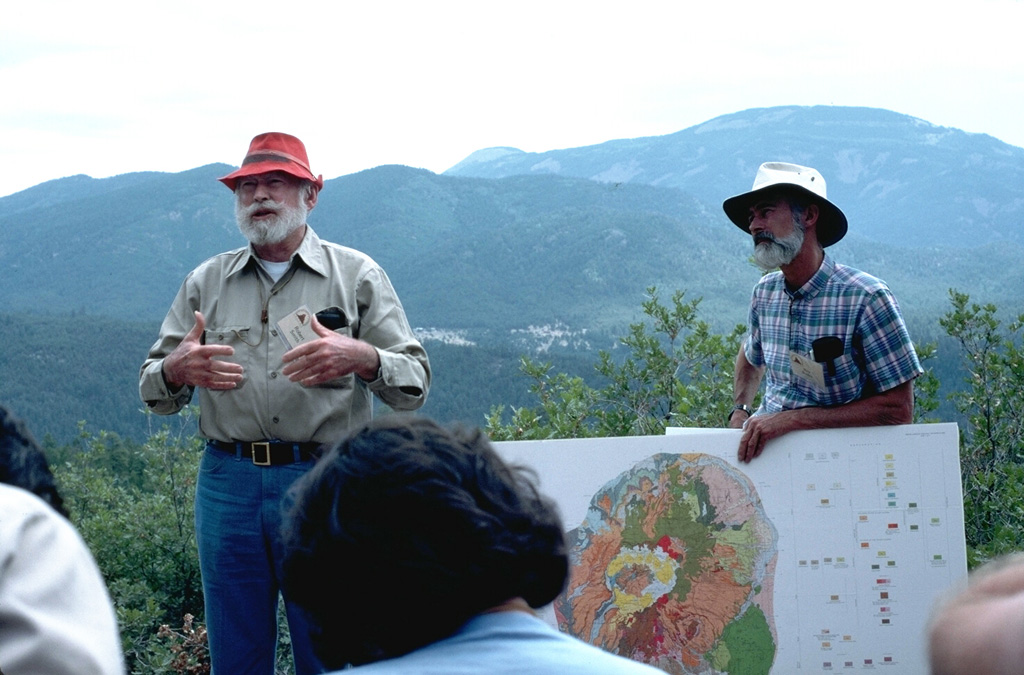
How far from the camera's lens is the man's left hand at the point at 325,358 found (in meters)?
3.34

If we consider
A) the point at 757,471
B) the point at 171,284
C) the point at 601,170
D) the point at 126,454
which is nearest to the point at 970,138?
the point at 601,170

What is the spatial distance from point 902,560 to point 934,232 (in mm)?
35104

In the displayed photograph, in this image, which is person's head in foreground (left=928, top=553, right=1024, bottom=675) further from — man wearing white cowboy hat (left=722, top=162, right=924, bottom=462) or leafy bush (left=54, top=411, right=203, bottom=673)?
leafy bush (left=54, top=411, right=203, bottom=673)

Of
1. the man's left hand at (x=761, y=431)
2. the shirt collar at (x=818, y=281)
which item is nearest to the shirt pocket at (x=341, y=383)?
the man's left hand at (x=761, y=431)

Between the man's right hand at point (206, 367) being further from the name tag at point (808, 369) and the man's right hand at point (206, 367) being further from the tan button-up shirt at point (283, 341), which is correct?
the name tag at point (808, 369)

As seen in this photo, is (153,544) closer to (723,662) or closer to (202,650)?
(202,650)

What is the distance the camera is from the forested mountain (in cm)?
1823

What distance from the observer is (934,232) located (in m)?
36.2

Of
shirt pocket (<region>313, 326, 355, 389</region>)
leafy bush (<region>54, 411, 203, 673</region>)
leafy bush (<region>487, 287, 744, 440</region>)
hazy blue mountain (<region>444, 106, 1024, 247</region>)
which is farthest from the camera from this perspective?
hazy blue mountain (<region>444, 106, 1024, 247</region>)

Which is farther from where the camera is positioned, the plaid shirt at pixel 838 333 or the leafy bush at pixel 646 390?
the leafy bush at pixel 646 390

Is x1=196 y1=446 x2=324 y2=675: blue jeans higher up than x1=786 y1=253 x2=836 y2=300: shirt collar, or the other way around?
x1=786 y1=253 x2=836 y2=300: shirt collar

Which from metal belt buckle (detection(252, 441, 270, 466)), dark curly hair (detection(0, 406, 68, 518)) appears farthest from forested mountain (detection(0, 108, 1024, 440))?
dark curly hair (detection(0, 406, 68, 518))

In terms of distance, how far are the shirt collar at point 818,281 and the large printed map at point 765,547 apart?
20.0 inches

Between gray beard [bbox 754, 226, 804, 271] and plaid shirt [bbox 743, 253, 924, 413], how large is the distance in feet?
0.35
